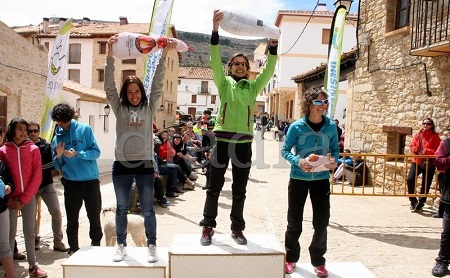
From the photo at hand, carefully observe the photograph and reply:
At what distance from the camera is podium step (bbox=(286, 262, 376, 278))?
3.65m

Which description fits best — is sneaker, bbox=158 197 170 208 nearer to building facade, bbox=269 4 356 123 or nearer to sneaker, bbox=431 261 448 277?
sneaker, bbox=431 261 448 277

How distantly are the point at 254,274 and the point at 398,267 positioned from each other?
2164 millimetres

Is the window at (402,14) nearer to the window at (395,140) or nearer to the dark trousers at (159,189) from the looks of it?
the window at (395,140)

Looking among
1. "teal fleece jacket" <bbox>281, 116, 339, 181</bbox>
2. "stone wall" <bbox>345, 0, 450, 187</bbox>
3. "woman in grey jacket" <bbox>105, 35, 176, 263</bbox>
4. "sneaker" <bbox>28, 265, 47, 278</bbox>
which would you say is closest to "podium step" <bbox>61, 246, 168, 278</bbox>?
"woman in grey jacket" <bbox>105, 35, 176, 263</bbox>

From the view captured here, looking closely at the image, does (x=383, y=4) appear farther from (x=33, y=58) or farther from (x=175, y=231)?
(x=33, y=58)

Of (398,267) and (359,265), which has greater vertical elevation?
(359,265)

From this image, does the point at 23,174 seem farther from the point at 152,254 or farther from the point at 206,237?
the point at 206,237

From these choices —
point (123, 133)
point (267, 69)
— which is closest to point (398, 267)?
point (267, 69)

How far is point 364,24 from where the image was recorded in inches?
419

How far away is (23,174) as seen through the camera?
418cm

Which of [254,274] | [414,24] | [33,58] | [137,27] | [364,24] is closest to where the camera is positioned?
[254,274]

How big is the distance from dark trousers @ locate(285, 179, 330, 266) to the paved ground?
1.19m

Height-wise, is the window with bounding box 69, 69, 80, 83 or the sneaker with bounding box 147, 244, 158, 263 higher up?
the window with bounding box 69, 69, 80, 83

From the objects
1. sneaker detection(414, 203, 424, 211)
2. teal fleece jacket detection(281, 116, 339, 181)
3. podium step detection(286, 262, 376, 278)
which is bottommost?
sneaker detection(414, 203, 424, 211)
